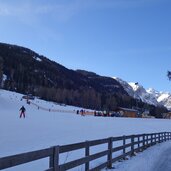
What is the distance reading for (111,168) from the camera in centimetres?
1425

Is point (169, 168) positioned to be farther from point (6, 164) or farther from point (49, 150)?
point (6, 164)

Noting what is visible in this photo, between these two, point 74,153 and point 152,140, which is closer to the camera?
point 74,153

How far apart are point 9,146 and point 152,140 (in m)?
12.7

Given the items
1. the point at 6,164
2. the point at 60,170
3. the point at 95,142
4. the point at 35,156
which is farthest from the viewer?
the point at 95,142

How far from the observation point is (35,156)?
7.56 m

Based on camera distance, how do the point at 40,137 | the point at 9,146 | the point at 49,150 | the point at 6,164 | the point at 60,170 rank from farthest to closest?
the point at 40,137
the point at 9,146
the point at 60,170
the point at 49,150
the point at 6,164

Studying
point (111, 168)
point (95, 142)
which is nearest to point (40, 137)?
point (111, 168)

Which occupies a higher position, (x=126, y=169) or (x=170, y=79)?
(x=170, y=79)

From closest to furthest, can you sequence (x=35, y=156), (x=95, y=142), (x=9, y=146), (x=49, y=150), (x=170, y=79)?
(x=35, y=156), (x=49, y=150), (x=95, y=142), (x=9, y=146), (x=170, y=79)

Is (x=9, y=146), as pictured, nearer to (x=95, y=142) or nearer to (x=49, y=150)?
(x=95, y=142)

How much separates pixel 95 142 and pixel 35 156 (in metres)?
4.79

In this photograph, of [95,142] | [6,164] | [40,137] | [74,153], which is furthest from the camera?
[40,137]

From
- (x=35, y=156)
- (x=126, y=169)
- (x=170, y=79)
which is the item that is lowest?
(x=126, y=169)

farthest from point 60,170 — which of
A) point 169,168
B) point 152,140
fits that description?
point 152,140
